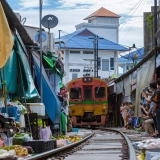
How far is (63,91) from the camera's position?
24.3m

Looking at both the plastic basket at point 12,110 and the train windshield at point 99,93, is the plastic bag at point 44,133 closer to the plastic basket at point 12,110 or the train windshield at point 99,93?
the plastic basket at point 12,110

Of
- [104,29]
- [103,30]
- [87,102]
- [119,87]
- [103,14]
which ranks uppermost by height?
[103,14]

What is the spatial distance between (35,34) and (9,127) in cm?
1084

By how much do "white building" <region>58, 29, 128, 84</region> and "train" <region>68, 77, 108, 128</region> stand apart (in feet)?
109

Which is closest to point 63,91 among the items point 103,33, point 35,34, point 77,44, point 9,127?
point 35,34

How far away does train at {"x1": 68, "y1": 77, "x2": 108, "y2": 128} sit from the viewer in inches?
1247

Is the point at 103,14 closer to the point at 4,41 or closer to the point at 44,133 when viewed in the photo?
the point at 44,133

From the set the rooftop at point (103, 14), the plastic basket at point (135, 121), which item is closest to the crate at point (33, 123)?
the plastic basket at point (135, 121)

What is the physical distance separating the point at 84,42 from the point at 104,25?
33.3ft

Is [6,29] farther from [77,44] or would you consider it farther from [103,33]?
[103,33]

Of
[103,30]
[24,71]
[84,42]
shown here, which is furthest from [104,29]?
[24,71]

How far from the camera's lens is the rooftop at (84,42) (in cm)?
6773

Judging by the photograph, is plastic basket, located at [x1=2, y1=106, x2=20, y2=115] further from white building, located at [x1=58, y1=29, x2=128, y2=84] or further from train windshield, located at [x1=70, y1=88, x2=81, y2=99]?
white building, located at [x1=58, y1=29, x2=128, y2=84]

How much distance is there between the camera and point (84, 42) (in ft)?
226
